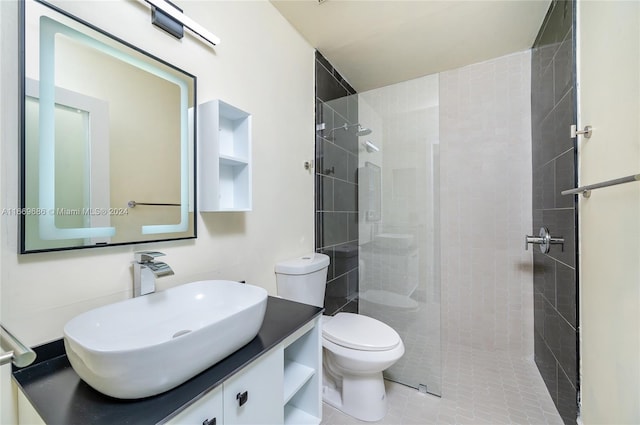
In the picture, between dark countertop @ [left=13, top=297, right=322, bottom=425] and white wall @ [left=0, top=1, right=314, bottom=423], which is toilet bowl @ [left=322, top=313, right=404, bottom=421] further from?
dark countertop @ [left=13, top=297, right=322, bottom=425]

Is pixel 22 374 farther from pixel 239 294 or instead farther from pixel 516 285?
pixel 516 285

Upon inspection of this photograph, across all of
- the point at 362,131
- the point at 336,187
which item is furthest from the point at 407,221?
the point at 362,131

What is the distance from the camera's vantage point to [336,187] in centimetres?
217

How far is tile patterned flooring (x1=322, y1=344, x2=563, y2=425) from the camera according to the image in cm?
155

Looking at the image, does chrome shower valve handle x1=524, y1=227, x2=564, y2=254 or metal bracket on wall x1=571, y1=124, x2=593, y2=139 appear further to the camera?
chrome shower valve handle x1=524, y1=227, x2=564, y2=254

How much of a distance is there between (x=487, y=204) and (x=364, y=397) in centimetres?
183

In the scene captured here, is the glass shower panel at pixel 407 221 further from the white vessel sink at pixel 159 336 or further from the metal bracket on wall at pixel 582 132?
the white vessel sink at pixel 159 336

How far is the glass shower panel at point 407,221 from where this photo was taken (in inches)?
73.2

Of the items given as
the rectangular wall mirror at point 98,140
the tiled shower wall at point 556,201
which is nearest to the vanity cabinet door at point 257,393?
the rectangular wall mirror at point 98,140

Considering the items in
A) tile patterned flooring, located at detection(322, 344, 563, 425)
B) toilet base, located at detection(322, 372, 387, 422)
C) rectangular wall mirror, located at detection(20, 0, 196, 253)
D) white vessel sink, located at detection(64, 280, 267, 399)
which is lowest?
tile patterned flooring, located at detection(322, 344, 563, 425)

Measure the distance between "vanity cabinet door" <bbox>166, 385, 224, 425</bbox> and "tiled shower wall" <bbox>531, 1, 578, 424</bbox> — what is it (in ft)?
5.35

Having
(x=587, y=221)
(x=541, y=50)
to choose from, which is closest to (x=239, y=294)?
(x=587, y=221)

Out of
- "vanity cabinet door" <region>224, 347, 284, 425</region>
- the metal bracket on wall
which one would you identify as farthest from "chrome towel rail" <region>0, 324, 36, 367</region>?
the metal bracket on wall

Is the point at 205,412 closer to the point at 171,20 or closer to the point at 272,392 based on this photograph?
the point at 272,392
